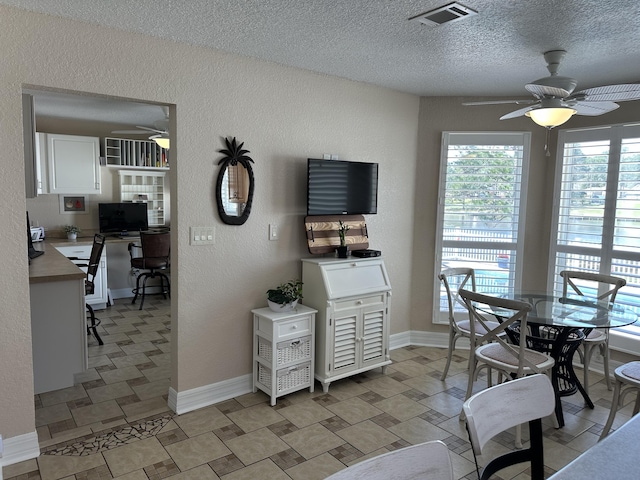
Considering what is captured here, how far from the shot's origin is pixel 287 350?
10.8ft

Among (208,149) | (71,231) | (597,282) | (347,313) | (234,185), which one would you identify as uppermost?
(208,149)

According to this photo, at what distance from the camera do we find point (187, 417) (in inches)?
120

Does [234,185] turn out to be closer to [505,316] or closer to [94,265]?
[505,316]

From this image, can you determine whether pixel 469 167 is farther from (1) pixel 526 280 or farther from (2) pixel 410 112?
(1) pixel 526 280

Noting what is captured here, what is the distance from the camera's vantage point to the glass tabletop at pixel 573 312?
2.82m

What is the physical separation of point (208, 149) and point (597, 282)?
342 centimetres

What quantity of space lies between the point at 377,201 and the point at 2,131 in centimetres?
284

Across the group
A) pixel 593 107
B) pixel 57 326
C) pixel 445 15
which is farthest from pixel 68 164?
pixel 593 107

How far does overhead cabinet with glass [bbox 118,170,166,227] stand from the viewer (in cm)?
650

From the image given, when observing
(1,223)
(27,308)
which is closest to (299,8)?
(1,223)

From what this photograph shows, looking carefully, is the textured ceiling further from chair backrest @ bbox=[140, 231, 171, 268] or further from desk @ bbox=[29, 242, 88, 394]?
chair backrest @ bbox=[140, 231, 171, 268]

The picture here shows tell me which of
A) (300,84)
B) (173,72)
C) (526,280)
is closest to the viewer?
(173,72)

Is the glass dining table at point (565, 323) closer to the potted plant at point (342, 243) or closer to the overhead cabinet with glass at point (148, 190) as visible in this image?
the potted plant at point (342, 243)

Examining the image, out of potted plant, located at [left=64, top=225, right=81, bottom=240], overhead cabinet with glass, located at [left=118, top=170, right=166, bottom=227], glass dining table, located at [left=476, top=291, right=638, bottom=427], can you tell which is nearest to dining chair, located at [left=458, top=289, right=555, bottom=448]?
glass dining table, located at [left=476, top=291, right=638, bottom=427]
